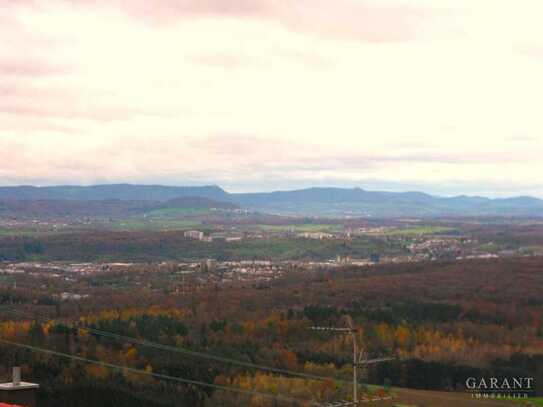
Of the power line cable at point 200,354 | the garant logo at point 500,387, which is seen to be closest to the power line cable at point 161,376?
the power line cable at point 200,354

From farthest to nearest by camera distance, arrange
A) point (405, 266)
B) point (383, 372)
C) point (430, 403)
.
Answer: point (405, 266) → point (383, 372) → point (430, 403)

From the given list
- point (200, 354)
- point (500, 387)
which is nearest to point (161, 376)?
point (200, 354)

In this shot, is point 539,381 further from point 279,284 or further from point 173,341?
point 279,284

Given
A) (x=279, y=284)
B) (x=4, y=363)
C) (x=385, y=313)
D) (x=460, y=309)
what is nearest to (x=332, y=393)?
(x=4, y=363)

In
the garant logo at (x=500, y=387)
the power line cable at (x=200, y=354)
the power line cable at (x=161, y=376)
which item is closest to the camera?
the power line cable at (x=161, y=376)

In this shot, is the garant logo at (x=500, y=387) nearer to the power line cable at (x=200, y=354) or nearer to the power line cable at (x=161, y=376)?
the power line cable at (x=200, y=354)

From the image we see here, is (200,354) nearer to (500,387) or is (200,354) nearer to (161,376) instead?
(161,376)

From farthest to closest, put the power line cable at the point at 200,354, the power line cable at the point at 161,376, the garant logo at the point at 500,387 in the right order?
1. the power line cable at the point at 200,354
2. the garant logo at the point at 500,387
3. the power line cable at the point at 161,376

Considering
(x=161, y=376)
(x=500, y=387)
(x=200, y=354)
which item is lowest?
(x=500, y=387)

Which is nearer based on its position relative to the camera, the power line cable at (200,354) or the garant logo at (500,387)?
the garant logo at (500,387)

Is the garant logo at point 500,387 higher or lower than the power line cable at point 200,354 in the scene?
lower

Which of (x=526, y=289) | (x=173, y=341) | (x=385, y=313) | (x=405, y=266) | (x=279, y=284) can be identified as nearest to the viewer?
(x=173, y=341)
